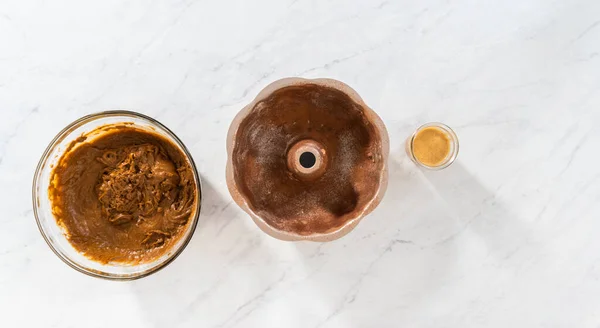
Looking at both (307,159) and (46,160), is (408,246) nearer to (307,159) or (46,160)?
(307,159)

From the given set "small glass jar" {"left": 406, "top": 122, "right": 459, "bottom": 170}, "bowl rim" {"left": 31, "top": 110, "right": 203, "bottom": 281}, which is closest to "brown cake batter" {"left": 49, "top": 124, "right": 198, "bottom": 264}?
"bowl rim" {"left": 31, "top": 110, "right": 203, "bottom": 281}

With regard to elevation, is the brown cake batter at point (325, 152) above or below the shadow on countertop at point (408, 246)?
above

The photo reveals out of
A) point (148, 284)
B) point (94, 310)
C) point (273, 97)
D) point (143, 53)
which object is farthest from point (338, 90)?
point (94, 310)

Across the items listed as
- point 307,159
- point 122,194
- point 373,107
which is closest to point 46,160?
point 122,194

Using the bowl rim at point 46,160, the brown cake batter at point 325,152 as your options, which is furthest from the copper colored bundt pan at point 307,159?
the bowl rim at point 46,160

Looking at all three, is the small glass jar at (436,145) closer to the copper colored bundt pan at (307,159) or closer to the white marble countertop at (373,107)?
the white marble countertop at (373,107)

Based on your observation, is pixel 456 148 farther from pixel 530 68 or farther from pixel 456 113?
pixel 530 68
